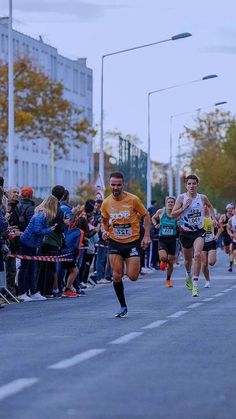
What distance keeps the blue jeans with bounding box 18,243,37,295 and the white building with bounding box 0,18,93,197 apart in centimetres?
6928

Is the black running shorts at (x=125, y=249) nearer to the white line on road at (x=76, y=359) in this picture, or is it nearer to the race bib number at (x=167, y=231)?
the white line on road at (x=76, y=359)

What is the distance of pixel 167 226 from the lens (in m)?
32.2

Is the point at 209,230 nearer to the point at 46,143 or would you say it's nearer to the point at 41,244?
the point at 41,244

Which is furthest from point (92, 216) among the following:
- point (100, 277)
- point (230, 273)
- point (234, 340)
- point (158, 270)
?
point (234, 340)

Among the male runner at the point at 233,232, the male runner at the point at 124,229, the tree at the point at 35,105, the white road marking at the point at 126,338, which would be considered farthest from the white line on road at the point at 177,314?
the tree at the point at 35,105

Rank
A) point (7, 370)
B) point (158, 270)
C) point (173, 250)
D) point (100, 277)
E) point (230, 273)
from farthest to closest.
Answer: point (158, 270) < point (230, 273) < point (100, 277) < point (173, 250) < point (7, 370)

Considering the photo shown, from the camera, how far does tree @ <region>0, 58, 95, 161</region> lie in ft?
242

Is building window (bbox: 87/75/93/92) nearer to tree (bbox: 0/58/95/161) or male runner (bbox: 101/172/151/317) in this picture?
tree (bbox: 0/58/95/161)

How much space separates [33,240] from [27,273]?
0.56 m

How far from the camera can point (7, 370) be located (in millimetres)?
12094

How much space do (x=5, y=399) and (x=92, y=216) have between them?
2335 cm

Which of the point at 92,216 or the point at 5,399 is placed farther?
the point at 92,216

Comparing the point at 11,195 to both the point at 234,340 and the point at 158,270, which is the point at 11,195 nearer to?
the point at 234,340

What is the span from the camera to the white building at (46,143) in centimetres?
10594
